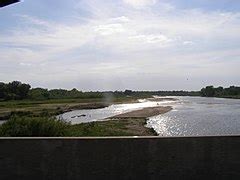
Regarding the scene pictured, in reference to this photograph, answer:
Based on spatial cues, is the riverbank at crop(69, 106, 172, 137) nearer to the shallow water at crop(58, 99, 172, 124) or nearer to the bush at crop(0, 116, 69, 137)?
the bush at crop(0, 116, 69, 137)

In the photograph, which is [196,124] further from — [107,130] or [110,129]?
[107,130]

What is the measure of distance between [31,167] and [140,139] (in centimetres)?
172

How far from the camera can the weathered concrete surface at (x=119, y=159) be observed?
19.8ft

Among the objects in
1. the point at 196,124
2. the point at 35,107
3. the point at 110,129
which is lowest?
the point at 196,124

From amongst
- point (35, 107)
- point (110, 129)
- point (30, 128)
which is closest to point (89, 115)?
point (35, 107)

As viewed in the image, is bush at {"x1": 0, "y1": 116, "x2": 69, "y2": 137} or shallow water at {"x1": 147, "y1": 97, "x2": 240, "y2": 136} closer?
bush at {"x1": 0, "y1": 116, "x2": 69, "y2": 137}

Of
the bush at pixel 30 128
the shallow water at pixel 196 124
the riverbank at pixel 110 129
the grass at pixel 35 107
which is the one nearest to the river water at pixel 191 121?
the shallow water at pixel 196 124

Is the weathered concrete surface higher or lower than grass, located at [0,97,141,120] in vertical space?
higher

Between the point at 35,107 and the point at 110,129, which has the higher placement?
the point at 35,107

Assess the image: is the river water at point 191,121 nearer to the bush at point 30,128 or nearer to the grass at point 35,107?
the grass at point 35,107

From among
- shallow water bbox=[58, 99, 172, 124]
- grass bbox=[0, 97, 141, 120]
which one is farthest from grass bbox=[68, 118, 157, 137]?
grass bbox=[0, 97, 141, 120]

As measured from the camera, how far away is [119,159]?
6.07 m

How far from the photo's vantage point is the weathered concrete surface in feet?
19.8

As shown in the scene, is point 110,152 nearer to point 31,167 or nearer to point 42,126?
point 31,167
